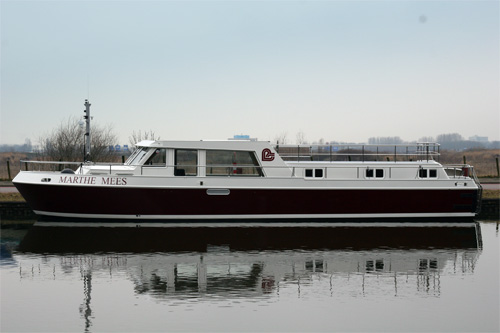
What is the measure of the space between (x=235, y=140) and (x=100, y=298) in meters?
12.1

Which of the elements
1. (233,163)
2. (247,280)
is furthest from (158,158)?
(247,280)

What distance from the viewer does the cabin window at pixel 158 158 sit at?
24281 mm

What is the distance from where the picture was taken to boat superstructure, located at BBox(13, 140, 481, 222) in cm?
2380

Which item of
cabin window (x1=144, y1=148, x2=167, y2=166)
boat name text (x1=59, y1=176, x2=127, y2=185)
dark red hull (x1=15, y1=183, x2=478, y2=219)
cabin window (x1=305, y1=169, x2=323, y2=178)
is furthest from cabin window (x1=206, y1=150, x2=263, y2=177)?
boat name text (x1=59, y1=176, x2=127, y2=185)

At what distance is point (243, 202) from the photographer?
79.6ft

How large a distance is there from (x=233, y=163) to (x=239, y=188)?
3.91 feet

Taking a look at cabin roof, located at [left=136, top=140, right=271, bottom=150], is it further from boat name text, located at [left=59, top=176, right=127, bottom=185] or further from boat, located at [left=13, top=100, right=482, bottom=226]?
boat name text, located at [left=59, top=176, right=127, bottom=185]

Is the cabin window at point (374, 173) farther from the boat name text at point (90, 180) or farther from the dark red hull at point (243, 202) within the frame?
the boat name text at point (90, 180)

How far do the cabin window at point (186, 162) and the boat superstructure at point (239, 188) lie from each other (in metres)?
0.04

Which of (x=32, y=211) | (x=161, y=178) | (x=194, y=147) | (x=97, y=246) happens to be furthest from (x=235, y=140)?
(x=32, y=211)

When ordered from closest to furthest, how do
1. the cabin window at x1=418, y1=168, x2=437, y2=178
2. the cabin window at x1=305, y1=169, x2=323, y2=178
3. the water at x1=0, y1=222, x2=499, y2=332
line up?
1. the water at x1=0, y1=222, x2=499, y2=332
2. the cabin window at x1=305, y1=169, x2=323, y2=178
3. the cabin window at x1=418, y1=168, x2=437, y2=178

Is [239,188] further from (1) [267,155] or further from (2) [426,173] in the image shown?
(2) [426,173]

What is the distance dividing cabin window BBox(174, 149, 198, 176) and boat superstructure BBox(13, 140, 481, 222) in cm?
4

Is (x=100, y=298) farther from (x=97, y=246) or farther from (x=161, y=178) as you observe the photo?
(x=161, y=178)
